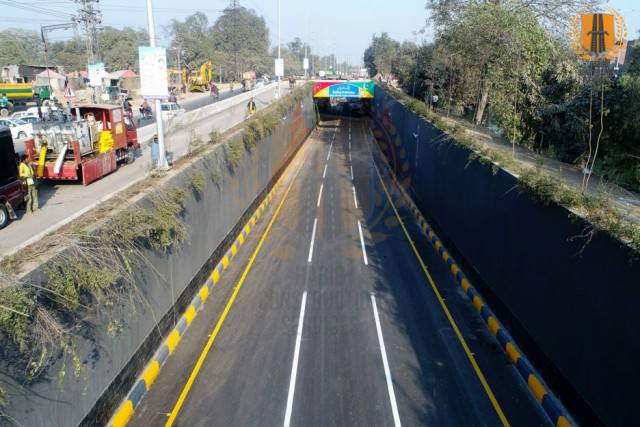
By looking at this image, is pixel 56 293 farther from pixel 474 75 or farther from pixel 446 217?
pixel 474 75

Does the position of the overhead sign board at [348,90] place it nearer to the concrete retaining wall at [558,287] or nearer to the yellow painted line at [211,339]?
the yellow painted line at [211,339]

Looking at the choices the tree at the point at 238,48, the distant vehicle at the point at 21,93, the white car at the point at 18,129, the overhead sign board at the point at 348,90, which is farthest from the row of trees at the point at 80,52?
the white car at the point at 18,129

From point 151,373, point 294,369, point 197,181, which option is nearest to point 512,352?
point 294,369

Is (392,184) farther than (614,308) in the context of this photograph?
Yes

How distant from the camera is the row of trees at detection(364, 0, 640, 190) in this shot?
45.7ft

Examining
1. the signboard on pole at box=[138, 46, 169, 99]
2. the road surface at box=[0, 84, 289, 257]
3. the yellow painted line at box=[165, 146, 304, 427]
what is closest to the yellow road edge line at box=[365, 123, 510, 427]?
the yellow painted line at box=[165, 146, 304, 427]

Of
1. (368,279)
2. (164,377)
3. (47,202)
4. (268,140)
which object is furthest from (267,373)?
(268,140)

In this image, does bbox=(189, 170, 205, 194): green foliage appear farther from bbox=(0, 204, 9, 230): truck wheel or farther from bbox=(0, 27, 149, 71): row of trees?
bbox=(0, 27, 149, 71): row of trees

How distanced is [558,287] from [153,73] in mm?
11159

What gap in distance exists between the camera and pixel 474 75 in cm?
2448

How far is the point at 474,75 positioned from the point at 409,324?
17565mm

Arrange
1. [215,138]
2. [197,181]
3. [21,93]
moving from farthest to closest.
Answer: [21,93] → [215,138] → [197,181]

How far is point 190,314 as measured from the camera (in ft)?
37.1

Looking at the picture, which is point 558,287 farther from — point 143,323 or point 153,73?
point 153,73
